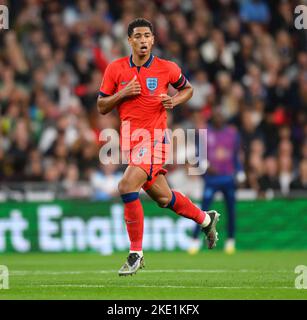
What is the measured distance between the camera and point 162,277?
462 inches

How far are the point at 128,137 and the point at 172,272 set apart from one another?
7.10ft

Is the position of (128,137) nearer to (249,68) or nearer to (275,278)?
(275,278)

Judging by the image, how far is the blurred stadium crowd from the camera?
63.0ft

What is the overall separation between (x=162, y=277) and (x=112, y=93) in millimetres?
2061

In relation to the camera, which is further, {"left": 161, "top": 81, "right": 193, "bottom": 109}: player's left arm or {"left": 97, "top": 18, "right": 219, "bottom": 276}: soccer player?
{"left": 161, "top": 81, "right": 193, "bottom": 109}: player's left arm

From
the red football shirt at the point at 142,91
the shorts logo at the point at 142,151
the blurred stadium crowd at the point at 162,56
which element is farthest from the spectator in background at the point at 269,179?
the shorts logo at the point at 142,151

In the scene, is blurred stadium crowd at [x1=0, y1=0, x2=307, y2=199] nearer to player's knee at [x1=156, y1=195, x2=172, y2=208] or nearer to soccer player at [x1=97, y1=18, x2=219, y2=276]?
player's knee at [x1=156, y1=195, x2=172, y2=208]

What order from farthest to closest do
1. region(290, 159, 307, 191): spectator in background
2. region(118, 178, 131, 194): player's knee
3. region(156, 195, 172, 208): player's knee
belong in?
region(290, 159, 307, 191): spectator in background < region(156, 195, 172, 208): player's knee < region(118, 178, 131, 194): player's knee

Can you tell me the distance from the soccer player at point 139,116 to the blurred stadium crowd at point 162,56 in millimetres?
7218

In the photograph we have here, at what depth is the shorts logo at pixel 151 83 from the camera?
11219 millimetres

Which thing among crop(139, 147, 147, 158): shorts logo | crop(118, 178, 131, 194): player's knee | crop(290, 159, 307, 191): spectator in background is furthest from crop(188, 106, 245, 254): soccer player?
crop(118, 178, 131, 194): player's knee

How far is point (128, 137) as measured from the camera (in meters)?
11.1

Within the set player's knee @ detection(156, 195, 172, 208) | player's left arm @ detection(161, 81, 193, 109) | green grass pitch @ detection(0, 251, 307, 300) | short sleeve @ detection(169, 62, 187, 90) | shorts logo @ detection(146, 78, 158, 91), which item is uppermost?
short sleeve @ detection(169, 62, 187, 90)

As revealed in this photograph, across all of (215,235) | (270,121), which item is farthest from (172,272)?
(270,121)
